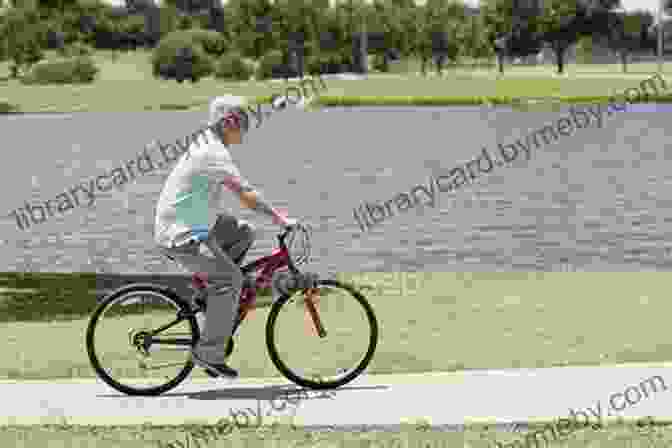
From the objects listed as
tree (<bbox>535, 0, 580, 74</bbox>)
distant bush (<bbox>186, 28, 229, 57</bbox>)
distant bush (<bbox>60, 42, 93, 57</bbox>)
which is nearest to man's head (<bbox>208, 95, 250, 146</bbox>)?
distant bush (<bbox>186, 28, 229, 57</bbox>)

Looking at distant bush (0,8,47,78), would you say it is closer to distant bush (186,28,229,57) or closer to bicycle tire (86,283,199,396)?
distant bush (186,28,229,57)

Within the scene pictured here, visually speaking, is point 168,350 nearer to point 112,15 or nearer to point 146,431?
point 146,431

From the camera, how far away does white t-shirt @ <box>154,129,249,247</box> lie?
827 cm

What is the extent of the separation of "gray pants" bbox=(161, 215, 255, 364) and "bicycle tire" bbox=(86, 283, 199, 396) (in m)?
0.17

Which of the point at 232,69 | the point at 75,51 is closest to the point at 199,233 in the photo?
the point at 232,69

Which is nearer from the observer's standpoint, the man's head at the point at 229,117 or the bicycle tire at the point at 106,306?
the man's head at the point at 229,117

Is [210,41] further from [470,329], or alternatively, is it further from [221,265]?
[221,265]

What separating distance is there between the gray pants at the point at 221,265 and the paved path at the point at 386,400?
499 millimetres

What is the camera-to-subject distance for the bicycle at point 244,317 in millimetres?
8508

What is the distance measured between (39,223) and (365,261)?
1035cm

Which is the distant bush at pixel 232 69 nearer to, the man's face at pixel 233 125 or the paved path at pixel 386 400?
the paved path at pixel 386 400

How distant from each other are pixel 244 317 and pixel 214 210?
2.44ft

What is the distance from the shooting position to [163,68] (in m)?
134

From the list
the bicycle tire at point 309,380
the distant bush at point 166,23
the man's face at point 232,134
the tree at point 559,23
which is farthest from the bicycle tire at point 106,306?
the distant bush at point 166,23
